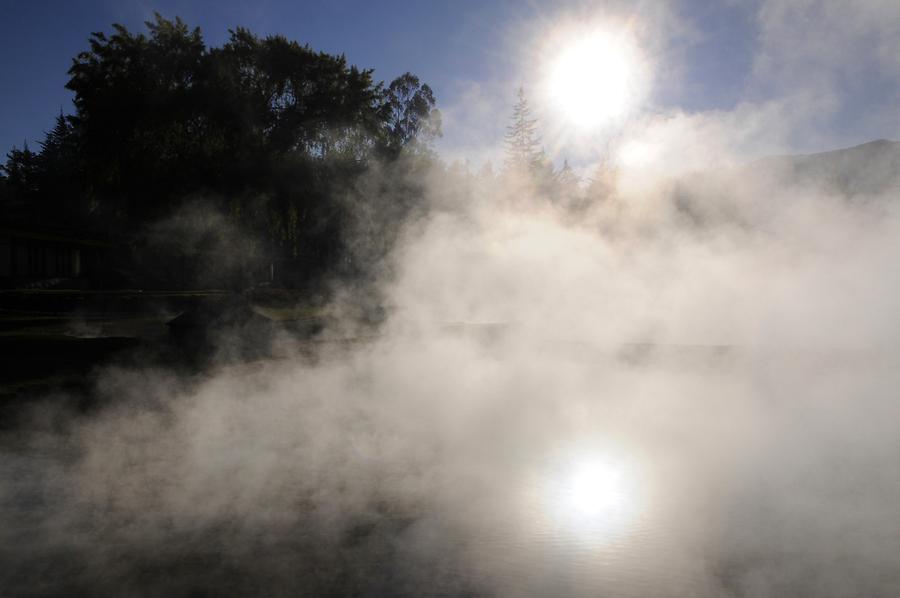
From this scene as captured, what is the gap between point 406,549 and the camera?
8.16 feet

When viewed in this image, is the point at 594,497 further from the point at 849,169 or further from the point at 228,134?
the point at 228,134

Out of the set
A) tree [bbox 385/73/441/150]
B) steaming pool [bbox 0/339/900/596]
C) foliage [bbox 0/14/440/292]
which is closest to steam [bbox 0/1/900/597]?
steaming pool [bbox 0/339/900/596]

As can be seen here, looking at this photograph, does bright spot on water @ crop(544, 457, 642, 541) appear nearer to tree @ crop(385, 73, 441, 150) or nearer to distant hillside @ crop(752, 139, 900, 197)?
distant hillside @ crop(752, 139, 900, 197)

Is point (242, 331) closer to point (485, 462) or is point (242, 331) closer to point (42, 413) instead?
point (42, 413)

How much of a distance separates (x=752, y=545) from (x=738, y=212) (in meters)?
9.56

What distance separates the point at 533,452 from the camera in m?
3.99

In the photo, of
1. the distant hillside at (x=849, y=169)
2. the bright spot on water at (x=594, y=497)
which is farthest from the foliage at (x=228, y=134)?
the bright spot on water at (x=594, y=497)

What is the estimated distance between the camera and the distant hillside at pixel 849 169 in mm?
9062

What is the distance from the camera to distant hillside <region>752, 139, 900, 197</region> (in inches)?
357

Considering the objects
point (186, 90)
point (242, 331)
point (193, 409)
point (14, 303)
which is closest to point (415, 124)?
point (186, 90)

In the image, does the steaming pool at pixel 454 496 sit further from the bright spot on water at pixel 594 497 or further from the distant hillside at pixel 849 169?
the distant hillside at pixel 849 169

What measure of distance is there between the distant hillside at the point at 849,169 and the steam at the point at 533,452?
0.11 meters

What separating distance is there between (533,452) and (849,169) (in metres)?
9.42

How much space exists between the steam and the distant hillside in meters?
0.11
